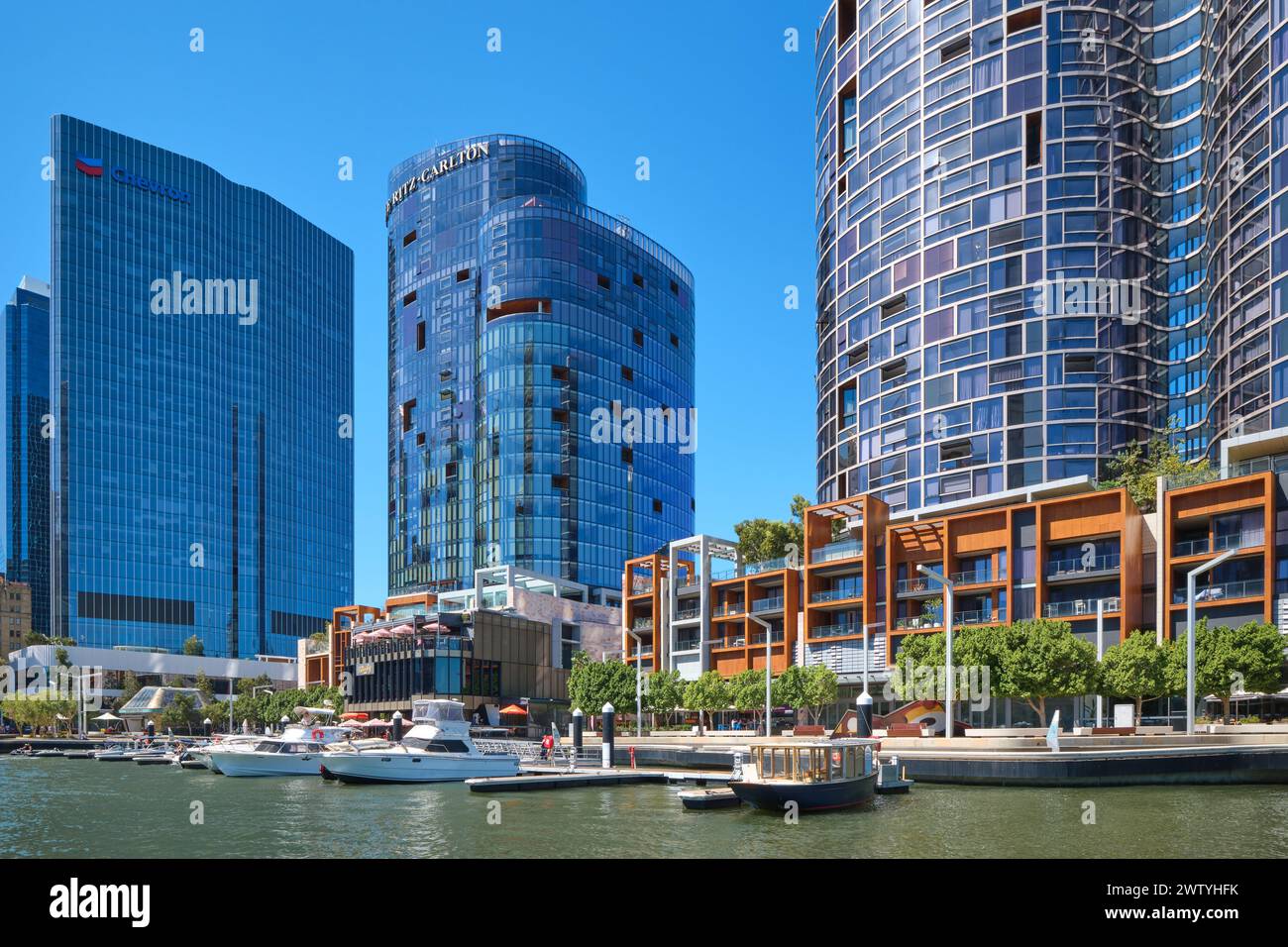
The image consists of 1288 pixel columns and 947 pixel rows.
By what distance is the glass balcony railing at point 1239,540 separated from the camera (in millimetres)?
78875

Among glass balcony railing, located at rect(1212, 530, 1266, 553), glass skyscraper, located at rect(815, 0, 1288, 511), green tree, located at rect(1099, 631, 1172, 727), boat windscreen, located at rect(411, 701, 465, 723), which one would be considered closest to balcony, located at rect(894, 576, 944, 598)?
glass balcony railing, located at rect(1212, 530, 1266, 553)

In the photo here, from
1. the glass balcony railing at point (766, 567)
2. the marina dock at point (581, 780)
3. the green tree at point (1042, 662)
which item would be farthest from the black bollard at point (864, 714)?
the glass balcony railing at point (766, 567)

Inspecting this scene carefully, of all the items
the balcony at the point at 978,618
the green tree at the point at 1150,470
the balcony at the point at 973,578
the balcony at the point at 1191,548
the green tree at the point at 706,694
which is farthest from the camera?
the green tree at the point at 706,694

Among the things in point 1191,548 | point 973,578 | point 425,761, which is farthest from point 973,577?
point 425,761

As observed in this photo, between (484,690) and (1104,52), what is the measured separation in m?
94.9

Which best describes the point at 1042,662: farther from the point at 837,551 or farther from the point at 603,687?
the point at 603,687

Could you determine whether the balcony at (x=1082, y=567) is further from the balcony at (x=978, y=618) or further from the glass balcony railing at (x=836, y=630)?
the glass balcony railing at (x=836, y=630)

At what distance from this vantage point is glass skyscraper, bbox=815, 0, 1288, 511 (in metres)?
116

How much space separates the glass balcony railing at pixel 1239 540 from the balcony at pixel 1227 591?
238cm

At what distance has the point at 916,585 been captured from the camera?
97500 millimetres

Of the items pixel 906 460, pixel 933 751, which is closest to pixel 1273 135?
pixel 906 460

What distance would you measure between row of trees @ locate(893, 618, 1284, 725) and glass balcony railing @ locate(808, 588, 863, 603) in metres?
28.9

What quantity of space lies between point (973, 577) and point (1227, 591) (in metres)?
19.4
